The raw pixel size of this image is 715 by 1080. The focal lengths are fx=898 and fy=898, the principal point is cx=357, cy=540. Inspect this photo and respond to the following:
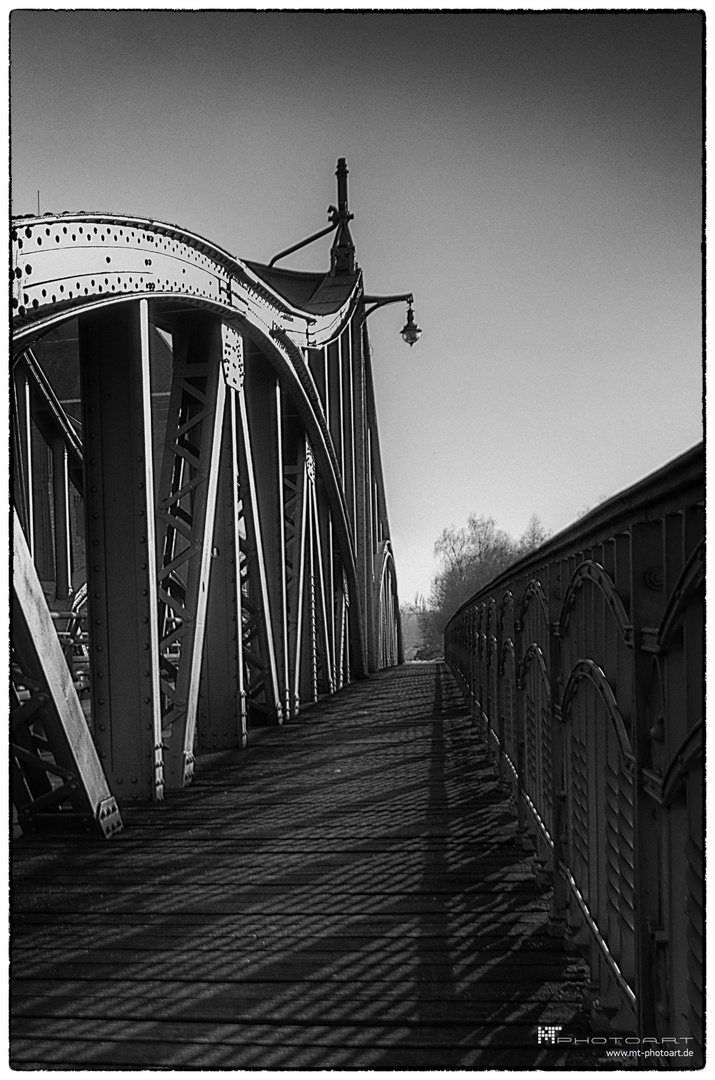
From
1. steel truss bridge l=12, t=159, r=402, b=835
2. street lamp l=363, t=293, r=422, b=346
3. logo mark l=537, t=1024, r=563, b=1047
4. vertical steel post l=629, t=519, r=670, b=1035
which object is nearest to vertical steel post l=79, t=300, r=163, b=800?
steel truss bridge l=12, t=159, r=402, b=835

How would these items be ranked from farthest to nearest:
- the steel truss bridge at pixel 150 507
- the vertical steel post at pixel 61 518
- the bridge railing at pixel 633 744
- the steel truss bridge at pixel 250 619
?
the vertical steel post at pixel 61 518, the steel truss bridge at pixel 150 507, the steel truss bridge at pixel 250 619, the bridge railing at pixel 633 744

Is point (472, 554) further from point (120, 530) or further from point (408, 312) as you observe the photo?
point (120, 530)

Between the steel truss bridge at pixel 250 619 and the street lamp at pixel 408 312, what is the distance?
82 cm

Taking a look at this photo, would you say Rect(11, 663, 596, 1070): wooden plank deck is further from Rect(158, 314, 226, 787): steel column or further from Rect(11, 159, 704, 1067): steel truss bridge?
Rect(158, 314, 226, 787): steel column

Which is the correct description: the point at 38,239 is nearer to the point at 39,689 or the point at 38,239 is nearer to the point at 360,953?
the point at 39,689

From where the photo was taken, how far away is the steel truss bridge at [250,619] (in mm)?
1450

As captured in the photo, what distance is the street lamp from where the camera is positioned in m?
5.17

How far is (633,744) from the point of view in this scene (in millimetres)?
1517

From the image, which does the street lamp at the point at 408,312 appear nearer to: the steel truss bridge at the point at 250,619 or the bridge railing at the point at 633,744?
the steel truss bridge at the point at 250,619

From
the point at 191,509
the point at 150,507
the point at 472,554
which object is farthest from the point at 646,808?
the point at 472,554

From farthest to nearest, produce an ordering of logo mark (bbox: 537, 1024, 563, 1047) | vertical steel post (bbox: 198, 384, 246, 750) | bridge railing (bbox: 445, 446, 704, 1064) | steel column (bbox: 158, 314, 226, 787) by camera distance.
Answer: vertical steel post (bbox: 198, 384, 246, 750), steel column (bbox: 158, 314, 226, 787), logo mark (bbox: 537, 1024, 563, 1047), bridge railing (bbox: 445, 446, 704, 1064)

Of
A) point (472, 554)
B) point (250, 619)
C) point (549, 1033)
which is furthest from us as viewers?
point (472, 554)

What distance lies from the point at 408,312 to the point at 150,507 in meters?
2.32

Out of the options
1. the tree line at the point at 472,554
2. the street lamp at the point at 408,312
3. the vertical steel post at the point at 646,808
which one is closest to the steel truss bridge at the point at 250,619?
the vertical steel post at the point at 646,808
